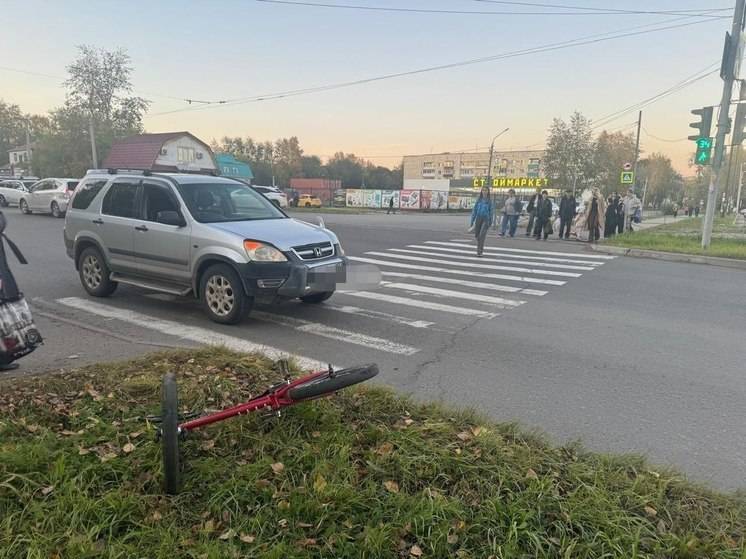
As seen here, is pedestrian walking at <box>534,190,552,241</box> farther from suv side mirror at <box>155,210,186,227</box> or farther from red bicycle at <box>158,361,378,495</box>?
red bicycle at <box>158,361,378,495</box>

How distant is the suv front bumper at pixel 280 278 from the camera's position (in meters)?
6.16

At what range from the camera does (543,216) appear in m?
19.0

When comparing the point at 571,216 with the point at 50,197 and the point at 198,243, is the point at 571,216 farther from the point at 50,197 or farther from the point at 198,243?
the point at 50,197

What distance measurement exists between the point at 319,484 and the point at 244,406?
0.63 m

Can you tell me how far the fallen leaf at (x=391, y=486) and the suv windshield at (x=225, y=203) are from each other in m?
4.95

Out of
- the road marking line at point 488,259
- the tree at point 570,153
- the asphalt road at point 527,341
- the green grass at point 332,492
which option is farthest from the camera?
the tree at point 570,153

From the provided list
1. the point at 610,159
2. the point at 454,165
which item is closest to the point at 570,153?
the point at 610,159

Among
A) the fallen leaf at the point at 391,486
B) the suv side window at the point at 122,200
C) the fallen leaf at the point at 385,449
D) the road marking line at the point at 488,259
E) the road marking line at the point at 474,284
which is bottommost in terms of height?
the road marking line at the point at 474,284

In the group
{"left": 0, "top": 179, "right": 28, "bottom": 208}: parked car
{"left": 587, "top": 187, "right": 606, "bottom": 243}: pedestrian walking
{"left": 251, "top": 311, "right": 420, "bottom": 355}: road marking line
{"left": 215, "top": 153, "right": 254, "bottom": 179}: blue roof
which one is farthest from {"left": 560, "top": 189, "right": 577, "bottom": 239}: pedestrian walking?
{"left": 215, "top": 153, "right": 254, "bottom": 179}: blue roof

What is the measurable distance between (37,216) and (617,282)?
81.4ft

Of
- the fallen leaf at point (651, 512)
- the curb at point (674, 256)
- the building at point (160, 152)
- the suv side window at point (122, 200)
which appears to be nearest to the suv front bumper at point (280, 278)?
the suv side window at point (122, 200)

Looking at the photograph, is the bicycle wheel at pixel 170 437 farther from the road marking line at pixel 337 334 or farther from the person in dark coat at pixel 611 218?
the person in dark coat at pixel 611 218

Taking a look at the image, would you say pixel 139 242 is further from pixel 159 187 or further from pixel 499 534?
pixel 499 534

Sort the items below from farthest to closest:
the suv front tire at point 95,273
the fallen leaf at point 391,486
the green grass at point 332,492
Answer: the suv front tire at point 95,273 → the fallen leaf at point 391,486 → the green grass at point 332,492
